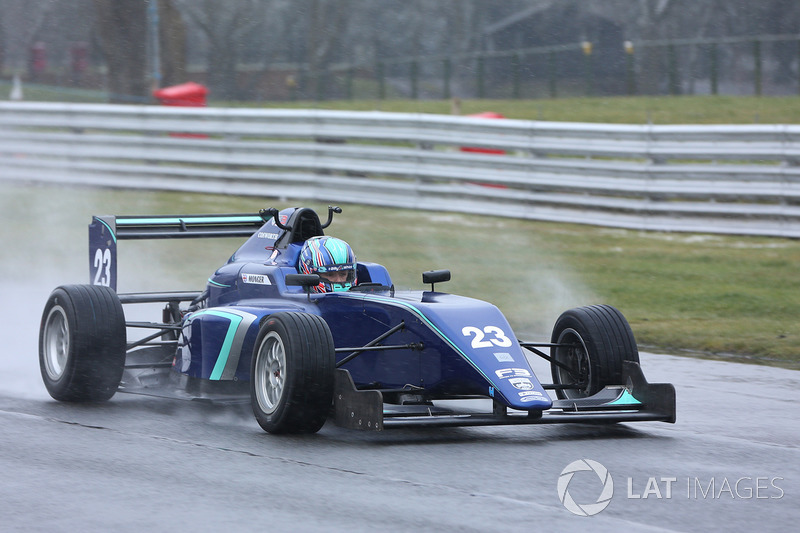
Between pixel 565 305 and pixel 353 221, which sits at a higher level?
pixel 353 221

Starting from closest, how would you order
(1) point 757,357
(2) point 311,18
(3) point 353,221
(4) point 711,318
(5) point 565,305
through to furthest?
1. (1) point 757,357
2. (4) point 711,318
3. (5) point 565,305
4. (3) point 353,221
5. (2) point 311,18

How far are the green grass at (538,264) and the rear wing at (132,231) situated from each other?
127 inches

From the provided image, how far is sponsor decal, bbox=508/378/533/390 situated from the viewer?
23.1ft

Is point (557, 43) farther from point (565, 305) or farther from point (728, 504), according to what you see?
point (728, 504)

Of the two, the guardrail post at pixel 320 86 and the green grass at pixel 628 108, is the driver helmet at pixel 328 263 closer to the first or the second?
the green grass at pixel 628 108

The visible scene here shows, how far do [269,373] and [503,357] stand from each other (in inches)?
57.2

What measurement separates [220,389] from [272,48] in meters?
24.9

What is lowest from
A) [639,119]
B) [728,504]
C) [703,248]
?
[728,504]

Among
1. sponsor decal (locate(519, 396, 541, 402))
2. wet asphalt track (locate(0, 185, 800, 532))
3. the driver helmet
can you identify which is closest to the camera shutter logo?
wet asphalt track (locate(0, 185, 800, 532))

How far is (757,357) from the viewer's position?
34.7ft

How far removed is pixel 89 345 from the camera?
325 inches

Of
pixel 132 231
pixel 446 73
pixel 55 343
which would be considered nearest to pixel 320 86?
pixel 446 73

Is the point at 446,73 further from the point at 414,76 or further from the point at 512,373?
the point at 512,373

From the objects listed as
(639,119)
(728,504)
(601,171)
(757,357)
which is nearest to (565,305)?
(757,357)
